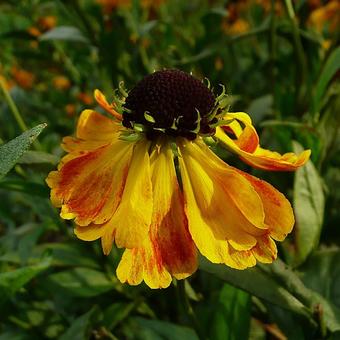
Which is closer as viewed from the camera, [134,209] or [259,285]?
[134,209]

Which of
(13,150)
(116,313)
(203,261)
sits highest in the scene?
(13,150)

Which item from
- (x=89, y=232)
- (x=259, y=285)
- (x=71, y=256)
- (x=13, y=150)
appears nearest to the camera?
(x=13, y=150)

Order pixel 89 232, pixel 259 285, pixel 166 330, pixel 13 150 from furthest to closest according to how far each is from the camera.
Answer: pixel 166 330, pixel 259 285, pixel 89 232, pixel 13 150

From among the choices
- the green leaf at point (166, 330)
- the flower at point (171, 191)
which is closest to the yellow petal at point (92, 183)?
the flower at point (171, 191)

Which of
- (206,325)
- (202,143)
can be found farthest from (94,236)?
(206,325)

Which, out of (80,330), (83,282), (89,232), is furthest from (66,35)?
(89,232)

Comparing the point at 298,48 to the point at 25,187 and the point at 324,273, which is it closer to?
the point at 324,273

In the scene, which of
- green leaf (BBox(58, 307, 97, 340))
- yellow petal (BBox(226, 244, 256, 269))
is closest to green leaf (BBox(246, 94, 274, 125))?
green leaf (BBox(58, 307, 97, 340))
